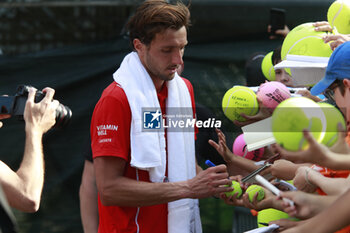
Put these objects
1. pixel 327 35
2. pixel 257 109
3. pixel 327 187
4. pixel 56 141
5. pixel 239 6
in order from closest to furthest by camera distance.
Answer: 1. pixel 327 187
2. pixel 327 35
3. pixel 257 109
4. pixel 56 141
5. pixel 239 6

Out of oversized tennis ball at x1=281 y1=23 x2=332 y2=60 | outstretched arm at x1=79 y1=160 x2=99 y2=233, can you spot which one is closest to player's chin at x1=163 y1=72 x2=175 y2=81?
oversized tennis ball at x1=281 y1=23 x2=332 y2=60

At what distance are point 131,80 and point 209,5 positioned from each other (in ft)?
8.73

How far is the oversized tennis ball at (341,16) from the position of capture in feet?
9.96

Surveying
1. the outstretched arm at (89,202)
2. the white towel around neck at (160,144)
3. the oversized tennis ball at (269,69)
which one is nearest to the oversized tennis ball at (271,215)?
the white towel around neck at (160,144)

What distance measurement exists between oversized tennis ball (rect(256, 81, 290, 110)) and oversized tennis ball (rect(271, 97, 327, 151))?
112 centimetres

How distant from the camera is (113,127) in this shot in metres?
2.95

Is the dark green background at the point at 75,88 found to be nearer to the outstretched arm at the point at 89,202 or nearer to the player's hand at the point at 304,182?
the outstretched arm at the point at 89,202

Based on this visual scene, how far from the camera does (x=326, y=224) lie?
6.73ft

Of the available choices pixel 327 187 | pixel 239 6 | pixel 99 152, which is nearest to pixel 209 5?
pixel 239 6

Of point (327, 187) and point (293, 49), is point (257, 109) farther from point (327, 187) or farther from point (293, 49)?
point (327, 187)

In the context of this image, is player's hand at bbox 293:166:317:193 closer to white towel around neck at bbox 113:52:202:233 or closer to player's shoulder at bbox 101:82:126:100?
white towel around neck at bbox 113:52:202:233

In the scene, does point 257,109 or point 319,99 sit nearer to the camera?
point 319,99
